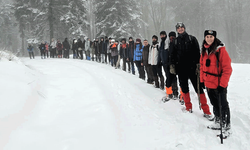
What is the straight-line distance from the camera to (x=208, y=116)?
453cm

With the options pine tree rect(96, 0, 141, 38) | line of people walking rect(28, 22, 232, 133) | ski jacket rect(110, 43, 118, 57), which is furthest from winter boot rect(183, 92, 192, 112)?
pine tree rect(96, 0, 141, 38)

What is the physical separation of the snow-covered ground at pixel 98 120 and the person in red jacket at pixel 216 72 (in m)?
0.47

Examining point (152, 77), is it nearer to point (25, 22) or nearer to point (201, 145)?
point (201, 145)

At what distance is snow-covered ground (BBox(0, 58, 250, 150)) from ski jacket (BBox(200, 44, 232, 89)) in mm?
1088

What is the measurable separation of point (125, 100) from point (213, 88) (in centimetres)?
256

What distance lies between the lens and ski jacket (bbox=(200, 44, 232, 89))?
11.8ft

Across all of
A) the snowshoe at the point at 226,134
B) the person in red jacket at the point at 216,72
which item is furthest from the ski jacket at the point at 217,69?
the snowshoe at the point at 226,134

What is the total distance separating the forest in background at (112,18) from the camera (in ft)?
68.4

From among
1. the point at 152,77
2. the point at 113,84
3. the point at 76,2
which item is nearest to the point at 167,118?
the point at 113,84

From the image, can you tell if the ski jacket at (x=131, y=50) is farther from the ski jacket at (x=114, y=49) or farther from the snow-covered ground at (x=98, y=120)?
the snow-covered ground at (x=98, y=120)

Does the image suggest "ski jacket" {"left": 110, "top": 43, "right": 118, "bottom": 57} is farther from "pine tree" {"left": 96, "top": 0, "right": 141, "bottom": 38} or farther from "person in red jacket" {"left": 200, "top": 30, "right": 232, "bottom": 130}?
"person in red jacket" {"left": 200, "top": 30, "right": 232, "bottom": 130}

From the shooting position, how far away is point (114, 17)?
20.5 meters

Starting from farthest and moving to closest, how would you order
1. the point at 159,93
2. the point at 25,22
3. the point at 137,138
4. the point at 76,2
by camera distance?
the point at 25,22 → the point at 76,2 → the point at 159,93 → the point at 137,138

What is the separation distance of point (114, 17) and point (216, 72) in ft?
59.5
